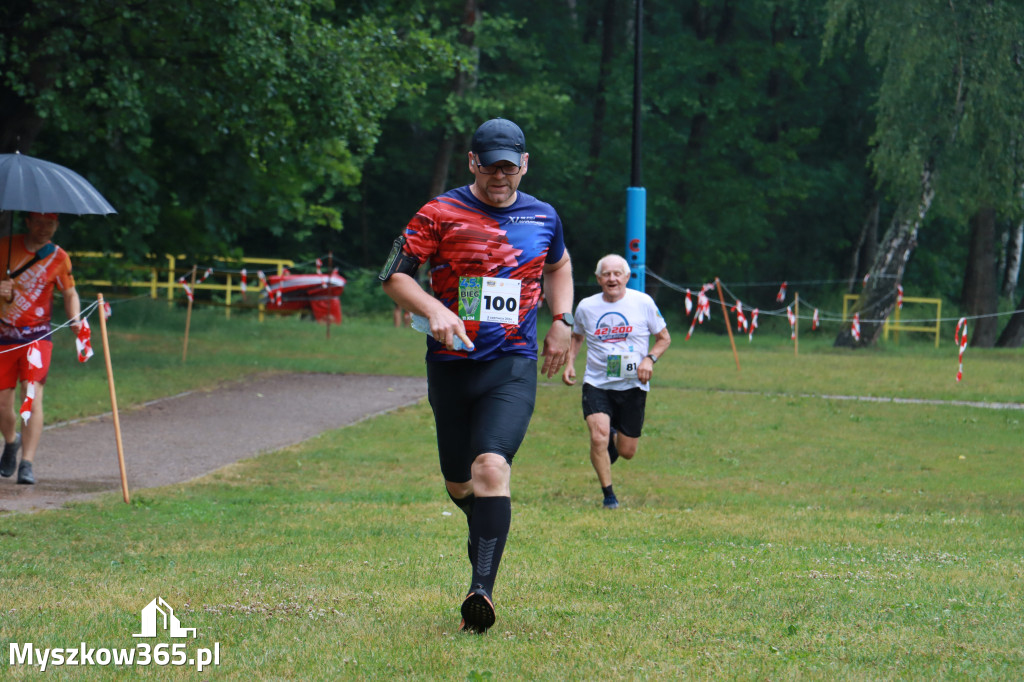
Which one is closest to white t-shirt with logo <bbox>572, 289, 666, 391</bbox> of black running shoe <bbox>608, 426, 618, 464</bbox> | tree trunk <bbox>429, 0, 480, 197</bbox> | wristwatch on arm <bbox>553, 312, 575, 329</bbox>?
black running shoe <bbox>608, 426, 618, 464</bbox>

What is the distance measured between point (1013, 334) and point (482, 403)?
30114mm

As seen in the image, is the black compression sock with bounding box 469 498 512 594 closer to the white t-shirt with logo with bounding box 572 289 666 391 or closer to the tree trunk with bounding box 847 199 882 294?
the white t-shirt with logo with bounding box 572 289 666 391

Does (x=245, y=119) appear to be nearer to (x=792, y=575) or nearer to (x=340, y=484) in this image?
(x=340, y=484)

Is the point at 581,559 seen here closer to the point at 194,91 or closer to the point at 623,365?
the point at 623,365

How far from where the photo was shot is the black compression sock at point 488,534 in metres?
4.92

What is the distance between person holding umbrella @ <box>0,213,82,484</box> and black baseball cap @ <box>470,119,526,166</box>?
5.07 m

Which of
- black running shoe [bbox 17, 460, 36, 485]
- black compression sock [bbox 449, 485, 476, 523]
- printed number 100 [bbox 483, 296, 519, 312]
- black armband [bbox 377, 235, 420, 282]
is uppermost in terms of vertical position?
black armband [bbox 377, 235, 420, 282]

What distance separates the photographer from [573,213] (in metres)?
46.1

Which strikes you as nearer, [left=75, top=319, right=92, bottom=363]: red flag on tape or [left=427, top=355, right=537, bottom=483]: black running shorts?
[left=427, top=355, right=537, bottom=483]: black running shorts

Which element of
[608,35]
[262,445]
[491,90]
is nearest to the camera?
[262,445]

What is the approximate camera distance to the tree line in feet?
61.2

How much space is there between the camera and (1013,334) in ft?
106

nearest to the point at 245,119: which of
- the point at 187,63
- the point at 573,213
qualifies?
the point at 187,63

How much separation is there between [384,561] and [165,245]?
21.4 meters
